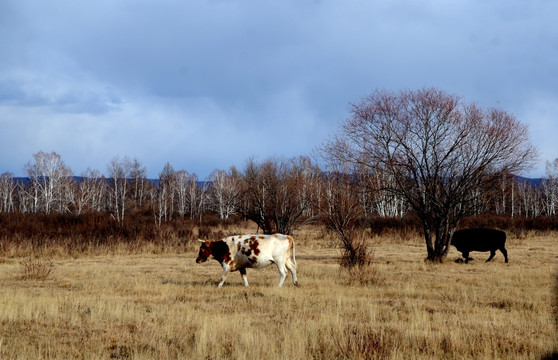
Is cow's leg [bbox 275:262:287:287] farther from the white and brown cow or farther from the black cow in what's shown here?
the black cow

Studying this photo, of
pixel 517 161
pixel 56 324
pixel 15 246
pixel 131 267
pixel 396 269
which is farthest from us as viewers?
pixel 15 246

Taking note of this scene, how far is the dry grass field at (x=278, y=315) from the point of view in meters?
6.27

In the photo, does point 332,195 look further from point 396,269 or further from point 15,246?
point 15,246

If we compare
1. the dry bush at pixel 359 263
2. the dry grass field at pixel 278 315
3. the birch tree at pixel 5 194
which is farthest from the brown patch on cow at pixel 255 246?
the birch tree at pixel 5 194

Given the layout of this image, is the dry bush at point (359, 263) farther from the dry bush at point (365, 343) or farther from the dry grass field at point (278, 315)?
the dry bush at point (365, 343)

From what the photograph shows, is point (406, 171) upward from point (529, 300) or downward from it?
upward

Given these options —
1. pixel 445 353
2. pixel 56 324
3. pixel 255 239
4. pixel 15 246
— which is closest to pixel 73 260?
pixel 15 246

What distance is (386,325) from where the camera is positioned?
7668 millimetres

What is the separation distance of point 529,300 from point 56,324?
9.34m

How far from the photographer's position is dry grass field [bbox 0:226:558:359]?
627 centimetres

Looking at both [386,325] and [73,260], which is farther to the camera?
[73,260]

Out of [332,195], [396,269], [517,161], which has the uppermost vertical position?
[517,161]

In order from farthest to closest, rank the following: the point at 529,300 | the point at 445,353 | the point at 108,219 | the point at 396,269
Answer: the point at 108,219, the point at 396,269, the point at 529,300, the point at 445,353

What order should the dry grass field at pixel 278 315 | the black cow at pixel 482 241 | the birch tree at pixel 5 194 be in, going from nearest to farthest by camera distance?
the dry grass field at pixel 278 315 < the black cow at pixel 482 241 < the birch tree at pixel 5 194
